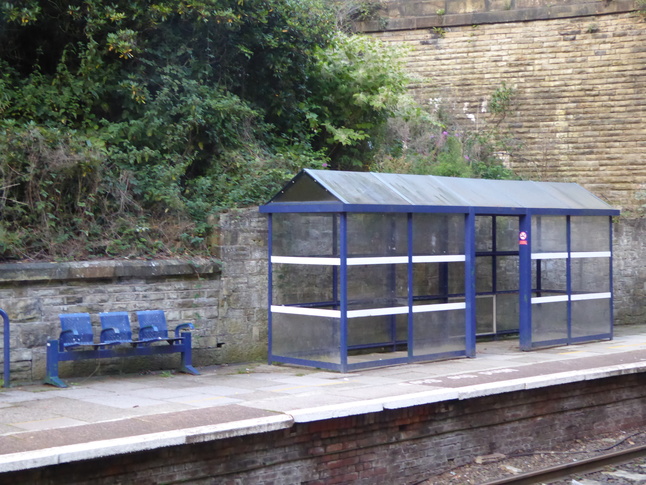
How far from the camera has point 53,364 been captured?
29.1ft

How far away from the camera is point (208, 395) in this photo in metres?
8.39

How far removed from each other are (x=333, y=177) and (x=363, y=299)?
1703 mm

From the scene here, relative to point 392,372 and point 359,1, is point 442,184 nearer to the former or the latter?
point 392,372

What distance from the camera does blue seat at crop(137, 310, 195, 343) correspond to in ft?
31.0

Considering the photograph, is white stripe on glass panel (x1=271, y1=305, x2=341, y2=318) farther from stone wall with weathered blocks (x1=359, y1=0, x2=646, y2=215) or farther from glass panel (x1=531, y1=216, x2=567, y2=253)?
stone wall with weathered blocks (x1=359, y1=0, x2=646, y2=215)

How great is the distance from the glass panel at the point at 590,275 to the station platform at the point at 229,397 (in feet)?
4.11

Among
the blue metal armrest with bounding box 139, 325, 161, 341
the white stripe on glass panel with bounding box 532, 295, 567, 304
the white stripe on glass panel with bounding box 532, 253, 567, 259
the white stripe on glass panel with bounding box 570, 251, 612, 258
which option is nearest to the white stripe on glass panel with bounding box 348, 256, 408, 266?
the blue metal armrest with bounding box 139, 325, 161, 341

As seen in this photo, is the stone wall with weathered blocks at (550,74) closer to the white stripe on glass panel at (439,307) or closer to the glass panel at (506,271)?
the glass panel at (506,271)

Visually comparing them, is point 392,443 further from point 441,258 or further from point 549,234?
point 549,234

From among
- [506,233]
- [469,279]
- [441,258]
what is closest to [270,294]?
[441,258]

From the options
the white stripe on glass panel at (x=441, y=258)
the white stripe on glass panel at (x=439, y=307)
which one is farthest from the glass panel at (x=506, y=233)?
the white stripe on glass panel at (x=439, y=307)

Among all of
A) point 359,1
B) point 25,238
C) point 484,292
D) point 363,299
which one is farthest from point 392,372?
point 359,1

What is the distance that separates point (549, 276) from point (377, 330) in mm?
3630

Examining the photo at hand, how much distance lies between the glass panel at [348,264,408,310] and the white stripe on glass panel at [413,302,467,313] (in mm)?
440
